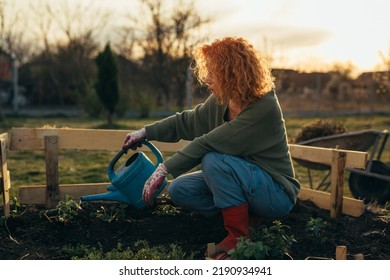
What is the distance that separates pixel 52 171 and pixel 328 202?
200 cm

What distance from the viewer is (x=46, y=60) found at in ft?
82.2

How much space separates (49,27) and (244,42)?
74.1 feet

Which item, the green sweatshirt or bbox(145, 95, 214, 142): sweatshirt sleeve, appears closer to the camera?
the green sweatshirt

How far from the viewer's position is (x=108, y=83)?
1579 cm

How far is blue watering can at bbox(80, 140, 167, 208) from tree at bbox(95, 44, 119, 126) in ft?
38.9

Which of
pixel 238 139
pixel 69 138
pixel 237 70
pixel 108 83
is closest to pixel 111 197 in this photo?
pixel 69 138

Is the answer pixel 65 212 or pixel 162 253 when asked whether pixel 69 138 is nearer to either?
pixel 65 212

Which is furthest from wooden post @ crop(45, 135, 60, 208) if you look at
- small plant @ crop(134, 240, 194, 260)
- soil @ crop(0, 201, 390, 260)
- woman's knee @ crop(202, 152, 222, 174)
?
woman's knee @ crop(202, 152, 222, 174)

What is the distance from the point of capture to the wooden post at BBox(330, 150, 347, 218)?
4.10 metres

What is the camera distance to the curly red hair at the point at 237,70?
3.20 m

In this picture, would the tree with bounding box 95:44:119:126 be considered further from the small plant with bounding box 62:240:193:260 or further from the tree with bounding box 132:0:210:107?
the small plant with bounding box 62:240:193:260

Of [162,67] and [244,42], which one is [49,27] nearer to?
[162,67]
